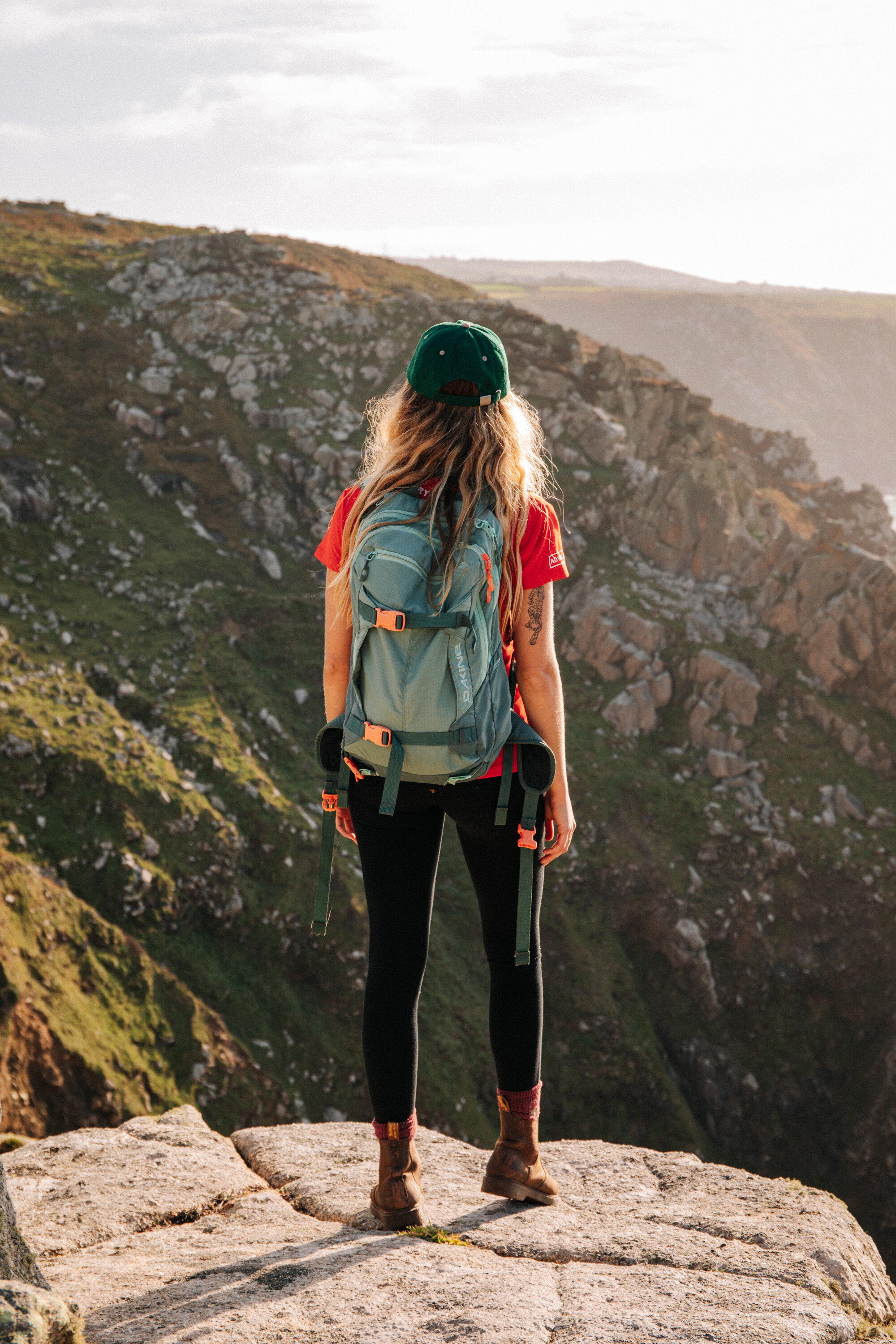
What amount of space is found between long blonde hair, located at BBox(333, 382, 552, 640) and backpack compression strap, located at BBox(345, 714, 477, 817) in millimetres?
508

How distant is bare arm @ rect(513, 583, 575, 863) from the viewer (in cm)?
303

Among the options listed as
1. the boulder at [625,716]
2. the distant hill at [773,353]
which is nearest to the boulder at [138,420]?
the boulder at [625,716]

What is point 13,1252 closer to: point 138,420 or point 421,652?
point 421,652

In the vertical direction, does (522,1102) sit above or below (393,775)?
below

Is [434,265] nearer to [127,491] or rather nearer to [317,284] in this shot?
[317,284]

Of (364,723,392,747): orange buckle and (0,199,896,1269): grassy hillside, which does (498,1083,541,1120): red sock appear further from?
(0,199,896,1269): grassy hillside

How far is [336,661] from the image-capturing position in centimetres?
321

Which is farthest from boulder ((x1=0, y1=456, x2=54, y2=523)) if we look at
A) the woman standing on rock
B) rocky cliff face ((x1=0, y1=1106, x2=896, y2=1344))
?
the woman standing on rock

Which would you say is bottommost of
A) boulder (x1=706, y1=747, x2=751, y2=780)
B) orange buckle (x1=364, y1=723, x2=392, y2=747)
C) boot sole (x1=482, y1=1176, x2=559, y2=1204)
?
boulder (x1=706, y1=747, x2=751, y2=780)

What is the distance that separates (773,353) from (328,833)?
4939 inches

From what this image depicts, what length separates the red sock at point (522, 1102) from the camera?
325 centimetres

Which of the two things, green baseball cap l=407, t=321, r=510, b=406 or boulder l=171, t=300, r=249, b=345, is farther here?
→ boulder l=171, t=300, r=249, b=345

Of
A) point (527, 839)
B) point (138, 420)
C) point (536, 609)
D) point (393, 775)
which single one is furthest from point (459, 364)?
point (138, 420)

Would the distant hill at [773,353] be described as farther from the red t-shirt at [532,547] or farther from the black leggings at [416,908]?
the black leggings at [416,908]
